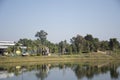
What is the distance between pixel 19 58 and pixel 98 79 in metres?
18.6

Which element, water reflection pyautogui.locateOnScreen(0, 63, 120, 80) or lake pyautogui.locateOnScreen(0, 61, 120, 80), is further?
water reflection pyautogui.locateOnScreen(0, 63, 120, 80)

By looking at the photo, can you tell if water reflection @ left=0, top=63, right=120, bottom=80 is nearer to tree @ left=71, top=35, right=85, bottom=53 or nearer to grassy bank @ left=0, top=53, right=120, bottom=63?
grassy bank @ left=0, top=53, right=120, bottom=63

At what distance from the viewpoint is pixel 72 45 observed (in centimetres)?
5662

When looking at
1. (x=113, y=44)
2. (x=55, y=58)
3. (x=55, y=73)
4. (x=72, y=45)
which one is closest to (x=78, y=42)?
(x=72, y=45)

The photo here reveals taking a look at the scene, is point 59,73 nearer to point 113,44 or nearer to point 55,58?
point 55,58

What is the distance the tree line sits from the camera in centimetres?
4993

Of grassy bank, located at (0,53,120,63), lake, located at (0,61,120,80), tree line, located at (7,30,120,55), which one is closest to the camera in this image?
lake, located at (0,61,120,80)

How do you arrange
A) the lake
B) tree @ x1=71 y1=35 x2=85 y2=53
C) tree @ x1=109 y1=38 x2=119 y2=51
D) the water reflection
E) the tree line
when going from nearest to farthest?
the lake < the water reflection < the tree line < tree @ x1=71 y1=35 x2=85 y2=53 < tree @ x1=109 y1=38 x2=119 y2=51

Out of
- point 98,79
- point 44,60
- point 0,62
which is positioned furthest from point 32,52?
point 98,79

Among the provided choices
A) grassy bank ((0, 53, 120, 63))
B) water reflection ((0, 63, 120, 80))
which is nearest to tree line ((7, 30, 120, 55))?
grassy bank ((0, 53, 120, 63))

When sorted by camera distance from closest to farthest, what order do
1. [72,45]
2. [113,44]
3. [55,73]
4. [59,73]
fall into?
[59,73] < [55,73] < [72,45] < [113,44]

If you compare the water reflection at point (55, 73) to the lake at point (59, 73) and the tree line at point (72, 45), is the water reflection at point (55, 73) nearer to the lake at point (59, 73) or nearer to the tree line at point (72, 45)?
the lake at point (59, 73)

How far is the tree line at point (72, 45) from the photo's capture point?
49.9 metres

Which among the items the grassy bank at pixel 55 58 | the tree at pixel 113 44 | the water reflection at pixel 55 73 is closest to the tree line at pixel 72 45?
the tree at pixel 113 44
